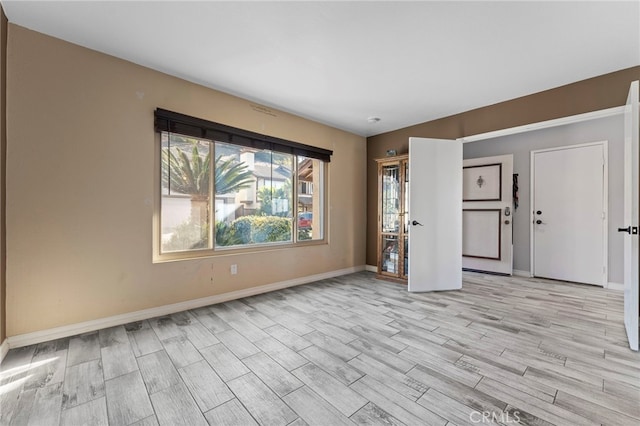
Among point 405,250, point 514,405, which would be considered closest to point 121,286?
point 514,405

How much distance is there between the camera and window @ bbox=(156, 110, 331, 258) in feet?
9.74

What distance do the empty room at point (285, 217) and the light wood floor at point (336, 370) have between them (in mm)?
19

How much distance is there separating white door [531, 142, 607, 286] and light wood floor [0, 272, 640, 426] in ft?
4.12

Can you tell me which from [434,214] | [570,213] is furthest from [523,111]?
[570,213]

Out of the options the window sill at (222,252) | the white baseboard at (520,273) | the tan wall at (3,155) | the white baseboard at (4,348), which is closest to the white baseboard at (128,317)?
the white baseboard at (4,348)

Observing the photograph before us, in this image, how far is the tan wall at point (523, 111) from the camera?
2773 millimetres

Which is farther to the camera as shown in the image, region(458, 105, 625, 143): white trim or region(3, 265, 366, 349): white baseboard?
region(458, 105, 625, 143): white trim

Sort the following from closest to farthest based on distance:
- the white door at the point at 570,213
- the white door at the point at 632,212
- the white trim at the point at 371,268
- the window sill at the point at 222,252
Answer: the white door at the point at 632,212
the window sill at the point at 222,252
the white door at the point at 570,213
the white trim at the point at 371,268

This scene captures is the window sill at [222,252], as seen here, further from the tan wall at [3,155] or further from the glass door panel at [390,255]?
the glass door panel at [390,255]

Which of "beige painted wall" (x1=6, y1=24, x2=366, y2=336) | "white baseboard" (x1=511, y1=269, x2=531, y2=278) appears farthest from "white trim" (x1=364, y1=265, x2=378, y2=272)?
"beige painted wall" (x1=6, y1=24, x2=366, y2=336)

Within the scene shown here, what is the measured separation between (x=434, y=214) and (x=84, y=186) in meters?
4.08

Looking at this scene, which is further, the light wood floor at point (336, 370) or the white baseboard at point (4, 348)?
the white baseboard at point (4, 348)

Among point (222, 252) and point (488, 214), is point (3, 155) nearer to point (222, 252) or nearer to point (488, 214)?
point (222, 252)

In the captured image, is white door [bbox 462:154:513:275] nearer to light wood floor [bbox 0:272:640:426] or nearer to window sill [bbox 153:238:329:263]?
light wood floor [bbox 0:272:640:426]
